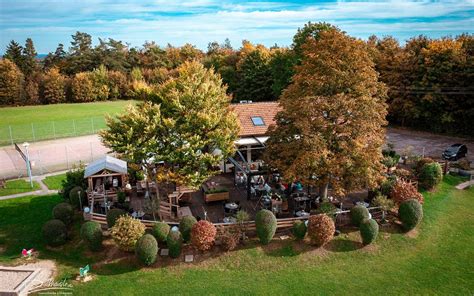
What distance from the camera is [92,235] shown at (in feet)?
57.3

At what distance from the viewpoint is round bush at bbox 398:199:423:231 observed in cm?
1917

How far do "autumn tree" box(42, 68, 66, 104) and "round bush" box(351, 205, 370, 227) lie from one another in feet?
222

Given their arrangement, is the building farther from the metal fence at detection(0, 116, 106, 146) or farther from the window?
the metal fence at detection(0, 116, 106, 146)

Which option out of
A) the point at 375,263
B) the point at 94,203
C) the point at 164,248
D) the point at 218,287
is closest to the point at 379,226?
the point at 375,263

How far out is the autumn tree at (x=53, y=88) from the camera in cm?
7175

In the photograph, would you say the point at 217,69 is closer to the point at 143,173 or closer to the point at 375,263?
the point at 143,173

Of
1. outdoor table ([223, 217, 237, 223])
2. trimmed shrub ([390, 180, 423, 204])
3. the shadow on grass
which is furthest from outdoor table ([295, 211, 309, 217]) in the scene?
trimmed shrub ([390, 180, 423, 204])

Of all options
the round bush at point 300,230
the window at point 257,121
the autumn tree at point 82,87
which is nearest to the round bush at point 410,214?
the round bush at point 300,230

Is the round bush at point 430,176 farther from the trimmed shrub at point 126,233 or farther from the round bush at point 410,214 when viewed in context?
the trimmed shrub at point 126,233

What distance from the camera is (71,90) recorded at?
73.8m

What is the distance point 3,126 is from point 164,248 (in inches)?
1774

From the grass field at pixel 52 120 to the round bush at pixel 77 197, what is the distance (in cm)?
2457

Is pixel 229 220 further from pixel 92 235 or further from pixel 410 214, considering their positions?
pixel 410 214

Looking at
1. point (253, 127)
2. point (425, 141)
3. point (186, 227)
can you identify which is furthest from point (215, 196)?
point (425, 141)
